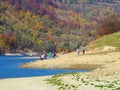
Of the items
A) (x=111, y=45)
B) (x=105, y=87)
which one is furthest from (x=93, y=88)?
(x=111, y=45)

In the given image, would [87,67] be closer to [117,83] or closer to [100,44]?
[100,44]

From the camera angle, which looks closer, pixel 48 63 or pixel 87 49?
pixel 48 63

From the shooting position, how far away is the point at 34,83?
3431 cm

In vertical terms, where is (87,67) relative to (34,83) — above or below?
below

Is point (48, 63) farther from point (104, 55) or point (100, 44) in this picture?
point (100, 44)

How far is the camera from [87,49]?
87.8 meters

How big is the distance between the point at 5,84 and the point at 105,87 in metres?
8.48

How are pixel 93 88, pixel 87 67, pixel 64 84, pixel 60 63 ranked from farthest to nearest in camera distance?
pixel 60 63 → pixel 87 67 → pixel 64 84 → pixel 93 88

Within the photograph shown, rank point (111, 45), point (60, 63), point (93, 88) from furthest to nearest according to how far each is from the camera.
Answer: point (111, 45) < point (60, 63) < point (93, 88)

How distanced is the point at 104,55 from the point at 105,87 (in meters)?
41.8

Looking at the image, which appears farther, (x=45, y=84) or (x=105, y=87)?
(x=45, y=84)

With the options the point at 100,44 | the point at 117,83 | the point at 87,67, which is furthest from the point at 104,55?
the point at 117,83

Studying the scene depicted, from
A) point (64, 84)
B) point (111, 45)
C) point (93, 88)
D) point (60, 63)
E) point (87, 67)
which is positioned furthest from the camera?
point (111, 45)

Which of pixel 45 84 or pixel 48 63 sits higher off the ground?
pixel 45 84
